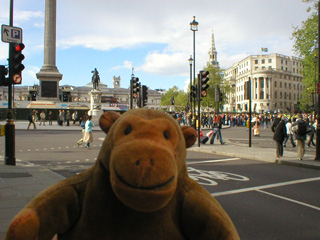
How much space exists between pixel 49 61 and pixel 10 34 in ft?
109

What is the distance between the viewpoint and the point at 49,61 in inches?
1570

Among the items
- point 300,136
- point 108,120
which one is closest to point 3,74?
point 108,120

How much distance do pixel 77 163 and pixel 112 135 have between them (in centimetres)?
852

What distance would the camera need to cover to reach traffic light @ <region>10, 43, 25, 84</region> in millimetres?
8898

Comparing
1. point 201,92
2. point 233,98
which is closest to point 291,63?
point 233,98

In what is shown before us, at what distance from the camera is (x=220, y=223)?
4.78 ft

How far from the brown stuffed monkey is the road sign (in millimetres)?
8390

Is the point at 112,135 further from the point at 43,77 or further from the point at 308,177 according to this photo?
the point at 43,77

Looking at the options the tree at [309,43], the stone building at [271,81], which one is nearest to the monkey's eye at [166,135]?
the tree at [309,43]

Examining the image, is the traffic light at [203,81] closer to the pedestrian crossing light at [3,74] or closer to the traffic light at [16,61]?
the traffic light at [16,61]

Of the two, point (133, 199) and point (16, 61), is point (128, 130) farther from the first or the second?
point (16, 61)

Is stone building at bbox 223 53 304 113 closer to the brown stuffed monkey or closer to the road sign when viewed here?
the road sign

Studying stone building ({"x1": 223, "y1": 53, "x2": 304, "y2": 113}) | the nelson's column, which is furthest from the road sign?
stone building ({"x1": 223, "y1": 53, "x2": 304, "y2": 113})

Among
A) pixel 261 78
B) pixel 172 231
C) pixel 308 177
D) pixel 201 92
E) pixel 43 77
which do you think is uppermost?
pixel 261 78
